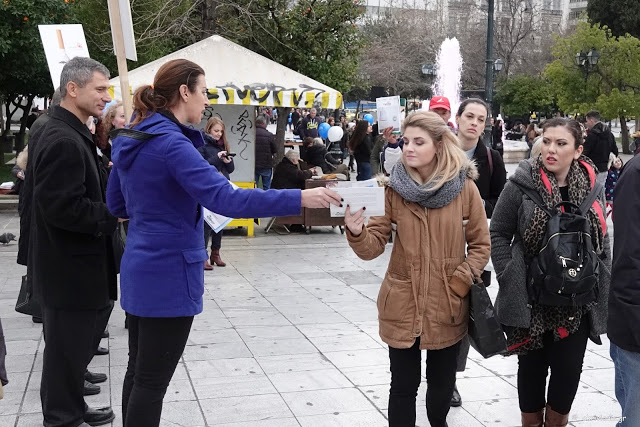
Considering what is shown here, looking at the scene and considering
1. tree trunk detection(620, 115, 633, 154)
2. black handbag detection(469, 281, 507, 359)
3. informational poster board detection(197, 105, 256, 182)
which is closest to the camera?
black handbag detection(469, 281, 507, 359)

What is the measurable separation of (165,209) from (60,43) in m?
4.57

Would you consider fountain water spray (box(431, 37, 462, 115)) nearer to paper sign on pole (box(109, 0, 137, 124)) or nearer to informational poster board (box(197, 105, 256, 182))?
informational poster board (box(197, 105, 256, 182))

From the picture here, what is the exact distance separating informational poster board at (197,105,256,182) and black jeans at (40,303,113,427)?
812 cm

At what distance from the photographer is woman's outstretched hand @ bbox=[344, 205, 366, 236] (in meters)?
3.08

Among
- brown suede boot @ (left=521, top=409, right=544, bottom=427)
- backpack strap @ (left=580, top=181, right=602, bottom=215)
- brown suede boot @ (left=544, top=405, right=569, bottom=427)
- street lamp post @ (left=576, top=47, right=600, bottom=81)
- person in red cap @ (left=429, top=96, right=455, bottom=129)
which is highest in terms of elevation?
street lamp post @ (left=576, top=47, right=600, bottom=81)

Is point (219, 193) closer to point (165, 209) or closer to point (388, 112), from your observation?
point (165, 209)

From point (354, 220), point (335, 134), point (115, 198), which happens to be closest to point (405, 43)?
point (335, 134)

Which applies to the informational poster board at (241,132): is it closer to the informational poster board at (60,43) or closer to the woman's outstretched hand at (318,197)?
the informational poster board at (60,43)

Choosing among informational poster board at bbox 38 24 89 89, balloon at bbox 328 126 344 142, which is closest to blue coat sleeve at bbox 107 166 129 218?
informational poster board at bbox 38 24 89 89

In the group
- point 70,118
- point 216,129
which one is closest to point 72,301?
point 70,118

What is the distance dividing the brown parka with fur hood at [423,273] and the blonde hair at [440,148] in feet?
0.43

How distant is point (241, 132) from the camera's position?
12.3 m

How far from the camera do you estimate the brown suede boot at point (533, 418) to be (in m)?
4.12

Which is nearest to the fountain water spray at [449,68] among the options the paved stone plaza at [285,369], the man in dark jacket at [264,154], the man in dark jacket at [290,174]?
the man in dark jacket at [264,154]
